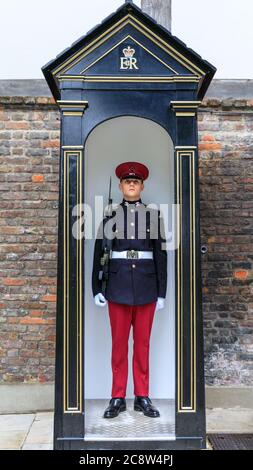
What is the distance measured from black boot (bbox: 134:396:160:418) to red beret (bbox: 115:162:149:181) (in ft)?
4.63

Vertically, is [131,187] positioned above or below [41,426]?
above

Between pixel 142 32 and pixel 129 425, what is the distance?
7.53 feet

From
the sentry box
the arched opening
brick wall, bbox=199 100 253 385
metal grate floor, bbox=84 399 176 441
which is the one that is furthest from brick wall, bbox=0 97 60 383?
brick wall, bbox=199 100 253 385

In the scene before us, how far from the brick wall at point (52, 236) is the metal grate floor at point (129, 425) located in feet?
2.22

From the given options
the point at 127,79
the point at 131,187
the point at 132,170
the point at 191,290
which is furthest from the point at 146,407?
the point at 127,79

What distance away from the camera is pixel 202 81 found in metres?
3.37

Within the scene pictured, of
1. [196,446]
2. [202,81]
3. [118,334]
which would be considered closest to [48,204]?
[118,334]

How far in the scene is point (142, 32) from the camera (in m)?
3.27

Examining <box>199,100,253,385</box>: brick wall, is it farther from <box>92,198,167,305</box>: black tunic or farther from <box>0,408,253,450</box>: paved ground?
<box>92,198,167,305</box>: black tunic

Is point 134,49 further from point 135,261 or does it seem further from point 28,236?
point 28,236

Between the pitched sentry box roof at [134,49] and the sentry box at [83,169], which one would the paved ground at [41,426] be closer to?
the sentry box at [83,169]

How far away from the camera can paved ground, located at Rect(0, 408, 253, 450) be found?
3592 millimetres

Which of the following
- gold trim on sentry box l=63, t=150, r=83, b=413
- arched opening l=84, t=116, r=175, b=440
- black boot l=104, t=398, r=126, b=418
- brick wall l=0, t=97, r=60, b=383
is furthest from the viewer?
brick wall l=0, t=97, r=60, b=383

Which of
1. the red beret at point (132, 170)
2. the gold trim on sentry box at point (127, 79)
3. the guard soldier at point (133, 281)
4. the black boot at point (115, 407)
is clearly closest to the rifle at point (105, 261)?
the guard soldier at point (133, 281)
